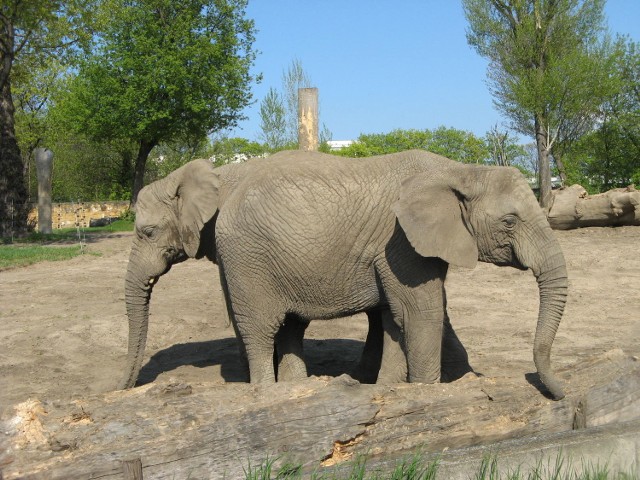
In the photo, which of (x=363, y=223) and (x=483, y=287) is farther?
(x=483, y=287)

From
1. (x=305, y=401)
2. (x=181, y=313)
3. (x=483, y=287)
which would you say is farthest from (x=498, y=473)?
(x=483, y=287)

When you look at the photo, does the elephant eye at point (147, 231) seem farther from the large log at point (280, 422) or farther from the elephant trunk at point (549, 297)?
the elephant trunk at point (549, 297)

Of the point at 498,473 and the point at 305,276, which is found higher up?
the point at 305,276

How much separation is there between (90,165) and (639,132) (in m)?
33.2

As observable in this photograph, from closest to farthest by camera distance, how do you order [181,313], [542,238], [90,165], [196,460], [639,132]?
1. [196,460]
2. [542,238]
3. [181,313]
4. [639,132]
5. [90,165]

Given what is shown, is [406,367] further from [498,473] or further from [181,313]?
[181,313]

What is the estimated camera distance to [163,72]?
29.1m

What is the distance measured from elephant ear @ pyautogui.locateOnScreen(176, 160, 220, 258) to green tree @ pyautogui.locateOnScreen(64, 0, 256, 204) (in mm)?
22306

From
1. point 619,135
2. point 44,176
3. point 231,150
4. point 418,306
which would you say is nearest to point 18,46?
point 44,176

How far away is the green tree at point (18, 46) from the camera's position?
21250mm

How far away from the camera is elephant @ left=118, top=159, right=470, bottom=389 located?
7602mm

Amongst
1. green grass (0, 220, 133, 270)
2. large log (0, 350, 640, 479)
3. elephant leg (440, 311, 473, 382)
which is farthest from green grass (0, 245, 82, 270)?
large log (0, 350, 640, 479)

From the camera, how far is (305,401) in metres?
4.92

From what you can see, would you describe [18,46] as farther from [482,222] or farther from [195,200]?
[482,222]
